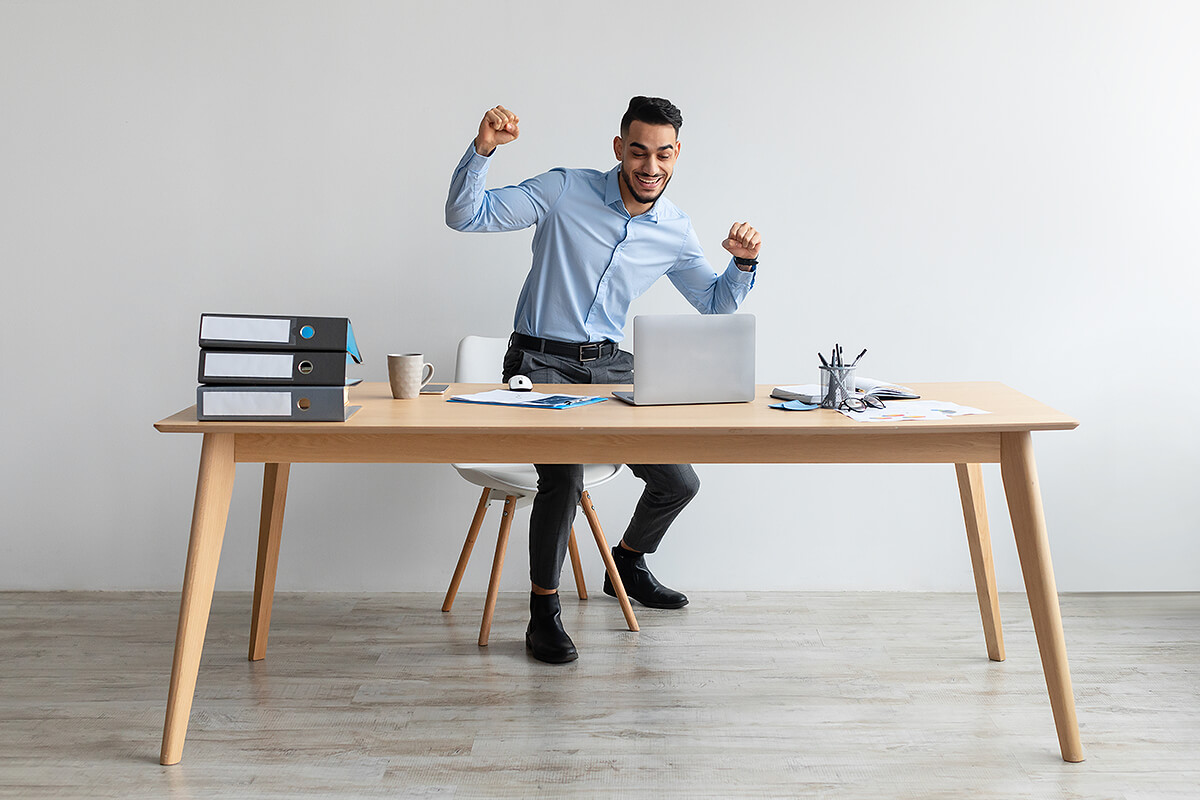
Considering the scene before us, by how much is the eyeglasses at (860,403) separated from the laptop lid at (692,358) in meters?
0.20

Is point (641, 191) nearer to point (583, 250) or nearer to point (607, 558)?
point (583, 250)

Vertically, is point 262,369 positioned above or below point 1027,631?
above

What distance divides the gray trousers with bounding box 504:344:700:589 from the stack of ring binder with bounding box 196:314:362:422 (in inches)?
29.1

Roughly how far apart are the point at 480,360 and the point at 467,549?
545 millimetres

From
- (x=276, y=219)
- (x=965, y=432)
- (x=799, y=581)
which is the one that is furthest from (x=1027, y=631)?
(x=276, y=219)

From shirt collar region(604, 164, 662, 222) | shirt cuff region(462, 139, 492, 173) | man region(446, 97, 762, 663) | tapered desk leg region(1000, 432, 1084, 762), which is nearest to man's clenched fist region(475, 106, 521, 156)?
shirt cuff region(462, 139, 492, 173)

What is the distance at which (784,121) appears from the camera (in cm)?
296

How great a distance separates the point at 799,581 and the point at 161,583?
6.69ft

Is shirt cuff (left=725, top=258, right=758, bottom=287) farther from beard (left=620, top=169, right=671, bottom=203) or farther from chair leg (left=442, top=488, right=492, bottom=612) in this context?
chair leg (left=442, top=488, right=492, bottom=612)

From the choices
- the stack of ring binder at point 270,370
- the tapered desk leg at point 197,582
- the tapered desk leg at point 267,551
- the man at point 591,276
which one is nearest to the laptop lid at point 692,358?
the man at point 591,276

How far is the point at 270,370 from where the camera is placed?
1.82 m

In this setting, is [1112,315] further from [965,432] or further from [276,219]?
[276,219]

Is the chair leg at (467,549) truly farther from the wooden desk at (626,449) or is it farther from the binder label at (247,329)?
the binder label at (247,329)

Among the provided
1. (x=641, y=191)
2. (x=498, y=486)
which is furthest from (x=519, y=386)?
(x=641, y=191)
